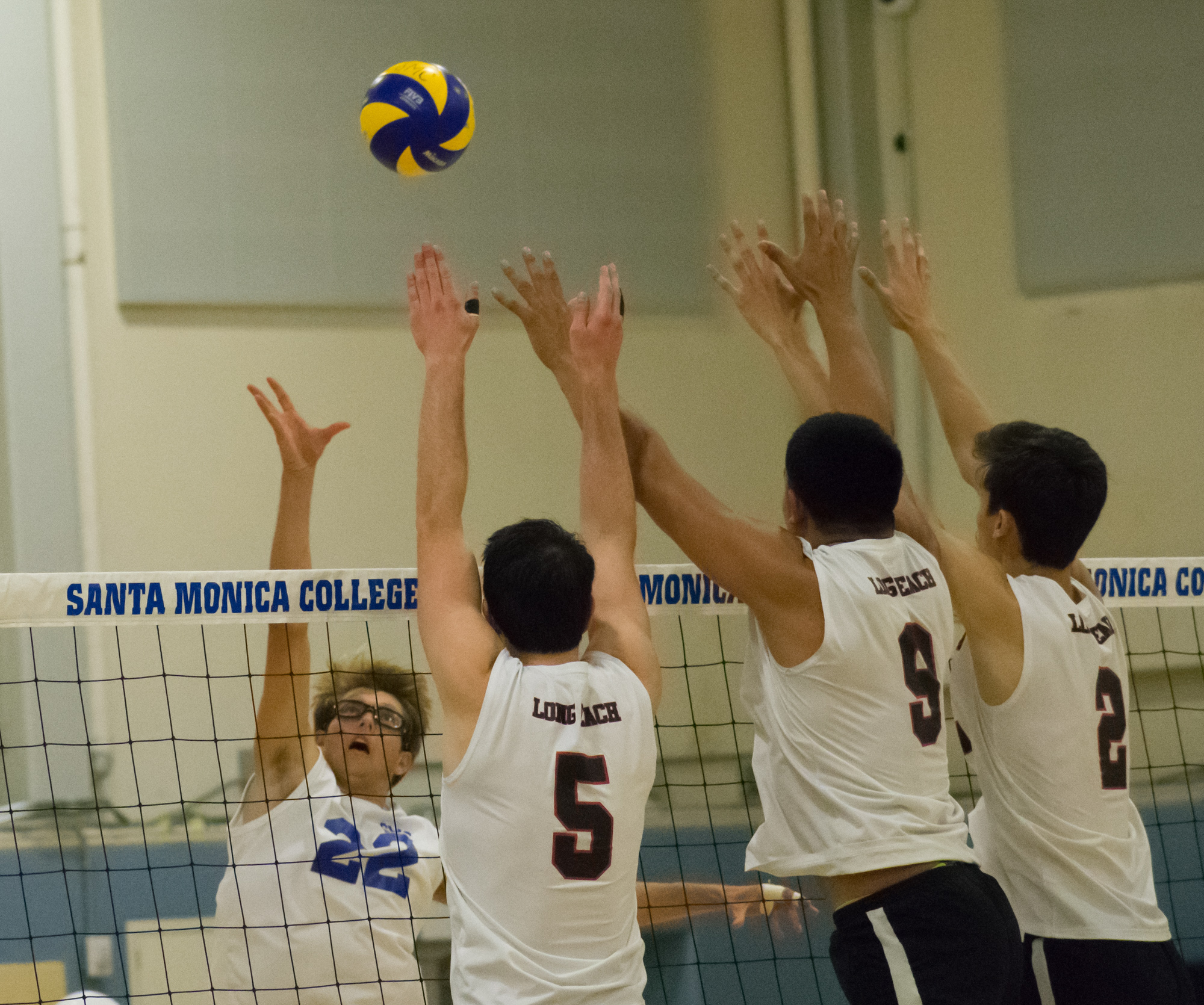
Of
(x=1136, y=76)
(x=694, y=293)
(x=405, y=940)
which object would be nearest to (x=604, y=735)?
(x=405, y=940)

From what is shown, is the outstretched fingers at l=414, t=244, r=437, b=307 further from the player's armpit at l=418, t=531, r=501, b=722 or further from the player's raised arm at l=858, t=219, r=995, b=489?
the player's raised arm at l=858, t=219, r=995, b=489

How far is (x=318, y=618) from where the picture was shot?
3621mm

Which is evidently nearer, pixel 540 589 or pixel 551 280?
pixel 540 589

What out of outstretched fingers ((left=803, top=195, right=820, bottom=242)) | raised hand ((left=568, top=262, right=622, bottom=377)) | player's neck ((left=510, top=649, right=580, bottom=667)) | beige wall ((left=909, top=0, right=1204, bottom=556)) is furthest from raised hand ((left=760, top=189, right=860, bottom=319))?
beige wall ((left=909, top=0, right=1204, bottom=556))

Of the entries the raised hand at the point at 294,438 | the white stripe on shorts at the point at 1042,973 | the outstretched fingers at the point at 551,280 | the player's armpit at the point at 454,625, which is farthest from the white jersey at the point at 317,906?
the white stripe on shorts at the point at 1042,973

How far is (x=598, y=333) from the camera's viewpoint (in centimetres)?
328

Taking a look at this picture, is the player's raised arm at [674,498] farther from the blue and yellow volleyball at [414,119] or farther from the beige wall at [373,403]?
the beige wall at [373,403]

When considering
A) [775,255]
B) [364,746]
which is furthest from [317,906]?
[775,255]

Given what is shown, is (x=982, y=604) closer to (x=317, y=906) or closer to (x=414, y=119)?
(x=317, y=906)

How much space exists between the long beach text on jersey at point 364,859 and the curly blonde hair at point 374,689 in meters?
0.39

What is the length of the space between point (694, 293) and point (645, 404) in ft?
2.94

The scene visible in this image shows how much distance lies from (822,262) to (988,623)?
4.17 ft

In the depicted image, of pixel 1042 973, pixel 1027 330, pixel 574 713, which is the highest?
pixel 1027 330

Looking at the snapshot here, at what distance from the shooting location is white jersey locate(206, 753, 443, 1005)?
373 centimetres
